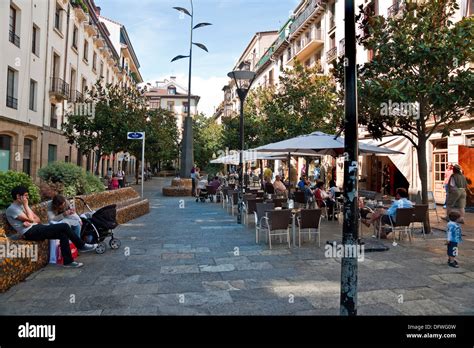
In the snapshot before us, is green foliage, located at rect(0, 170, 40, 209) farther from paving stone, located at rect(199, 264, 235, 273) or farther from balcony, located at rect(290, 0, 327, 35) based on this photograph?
balcony, located at rect(290, 0, 327, 35)

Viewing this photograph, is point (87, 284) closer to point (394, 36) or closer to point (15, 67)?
point (394, 36)

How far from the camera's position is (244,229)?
937cm

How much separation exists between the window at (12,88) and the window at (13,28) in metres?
1.46

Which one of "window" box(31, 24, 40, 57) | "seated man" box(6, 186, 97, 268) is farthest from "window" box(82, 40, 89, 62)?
"seated man" box(6, 186, 97, 268)

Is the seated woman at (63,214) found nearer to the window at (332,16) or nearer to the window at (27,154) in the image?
the window at (27,154)

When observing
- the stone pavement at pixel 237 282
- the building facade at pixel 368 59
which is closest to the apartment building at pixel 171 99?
the building facade at pixel 368 59

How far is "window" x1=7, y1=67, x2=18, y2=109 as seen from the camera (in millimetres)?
18453

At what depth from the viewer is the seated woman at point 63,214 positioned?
6199 mm

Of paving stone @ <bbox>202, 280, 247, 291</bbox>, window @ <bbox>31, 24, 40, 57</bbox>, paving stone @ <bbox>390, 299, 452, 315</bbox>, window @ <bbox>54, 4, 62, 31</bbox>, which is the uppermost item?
window @ <bbox>54, 4, 62, 31</bbox>

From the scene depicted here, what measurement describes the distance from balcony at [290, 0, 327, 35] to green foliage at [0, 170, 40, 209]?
2781 cm

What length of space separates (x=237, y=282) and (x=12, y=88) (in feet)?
63.0

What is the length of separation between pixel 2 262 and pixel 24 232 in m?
0.95

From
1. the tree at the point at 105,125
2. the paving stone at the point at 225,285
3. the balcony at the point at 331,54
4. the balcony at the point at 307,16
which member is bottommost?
the paving stone at the point at 225,285
